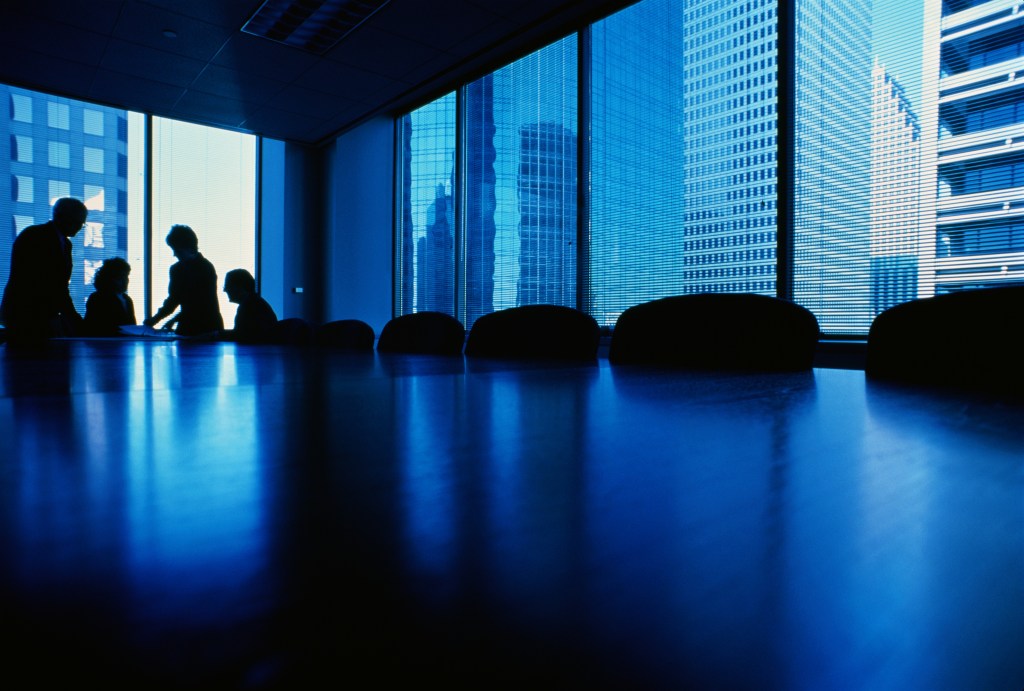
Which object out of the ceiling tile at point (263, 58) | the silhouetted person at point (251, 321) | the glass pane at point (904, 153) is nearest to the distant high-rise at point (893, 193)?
the glass pane at point (904, 153)

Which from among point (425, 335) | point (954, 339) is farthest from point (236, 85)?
point (954, 339)

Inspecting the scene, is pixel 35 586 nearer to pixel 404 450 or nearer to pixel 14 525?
pixel 14 525

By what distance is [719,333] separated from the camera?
131 centimetres

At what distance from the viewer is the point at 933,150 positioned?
2.46m

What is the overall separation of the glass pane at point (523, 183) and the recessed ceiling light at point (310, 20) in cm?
119

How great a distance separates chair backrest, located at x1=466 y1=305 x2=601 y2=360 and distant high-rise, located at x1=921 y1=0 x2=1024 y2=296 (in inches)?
68.6

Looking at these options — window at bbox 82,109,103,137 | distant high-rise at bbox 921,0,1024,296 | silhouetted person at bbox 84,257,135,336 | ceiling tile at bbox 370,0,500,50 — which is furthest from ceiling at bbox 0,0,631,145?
distant high-rise at bbox 921,0,1024,296

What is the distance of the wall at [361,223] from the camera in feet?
18.2

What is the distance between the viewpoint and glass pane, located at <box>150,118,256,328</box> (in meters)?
5.38

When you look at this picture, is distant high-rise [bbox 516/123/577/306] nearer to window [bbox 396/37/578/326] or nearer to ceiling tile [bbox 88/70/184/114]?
window [bbox 396/37/578/326]

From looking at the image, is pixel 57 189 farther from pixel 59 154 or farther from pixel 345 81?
pixel 345 81

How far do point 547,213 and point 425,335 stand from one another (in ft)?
7.61

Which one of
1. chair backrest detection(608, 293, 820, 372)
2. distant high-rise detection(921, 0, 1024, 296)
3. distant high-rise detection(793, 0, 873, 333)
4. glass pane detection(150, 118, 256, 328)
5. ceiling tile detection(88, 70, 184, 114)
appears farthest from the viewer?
glass pane detection(150, 118, 256, 328)

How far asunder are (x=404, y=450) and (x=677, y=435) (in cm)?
15
